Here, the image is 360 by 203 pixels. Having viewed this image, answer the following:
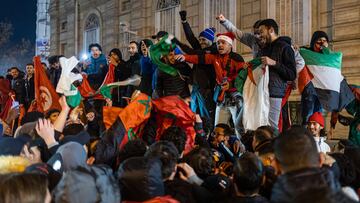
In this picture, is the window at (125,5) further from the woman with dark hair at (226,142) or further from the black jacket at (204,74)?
the woman with dark hair at (226,142)

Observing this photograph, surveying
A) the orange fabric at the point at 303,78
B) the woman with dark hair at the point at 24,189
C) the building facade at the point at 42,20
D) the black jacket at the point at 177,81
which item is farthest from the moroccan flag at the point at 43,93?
the building facade at the point at 42,20

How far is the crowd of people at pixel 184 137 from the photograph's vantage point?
2.27 meters

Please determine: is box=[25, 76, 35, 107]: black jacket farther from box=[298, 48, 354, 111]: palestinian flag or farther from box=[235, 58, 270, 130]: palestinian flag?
box=[298, 48, 354, 111]: palestinian flag

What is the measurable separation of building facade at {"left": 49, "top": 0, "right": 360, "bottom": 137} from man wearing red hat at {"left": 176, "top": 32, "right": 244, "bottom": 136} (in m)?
5.06

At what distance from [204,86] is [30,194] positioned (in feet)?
14.1

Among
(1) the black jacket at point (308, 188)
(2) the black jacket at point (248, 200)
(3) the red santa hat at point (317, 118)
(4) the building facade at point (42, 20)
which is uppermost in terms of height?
(4) the building facade at point (42, 20)

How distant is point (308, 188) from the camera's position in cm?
177

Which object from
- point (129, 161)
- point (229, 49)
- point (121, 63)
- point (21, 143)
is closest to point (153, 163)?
point (129, 161)

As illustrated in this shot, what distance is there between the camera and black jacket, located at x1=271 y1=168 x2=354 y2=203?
5.54 feet

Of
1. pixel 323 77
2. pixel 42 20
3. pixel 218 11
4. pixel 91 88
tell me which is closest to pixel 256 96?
pixel 323 77

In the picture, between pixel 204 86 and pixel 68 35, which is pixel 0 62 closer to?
pixel 68 35

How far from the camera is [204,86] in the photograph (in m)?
6.21

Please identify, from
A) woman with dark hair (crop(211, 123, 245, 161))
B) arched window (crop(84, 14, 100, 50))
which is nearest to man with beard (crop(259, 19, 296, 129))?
woman with dark hair (crop(211, 123, 245, 161))

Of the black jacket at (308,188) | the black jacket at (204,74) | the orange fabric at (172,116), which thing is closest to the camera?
the black jacket at (308,188)
